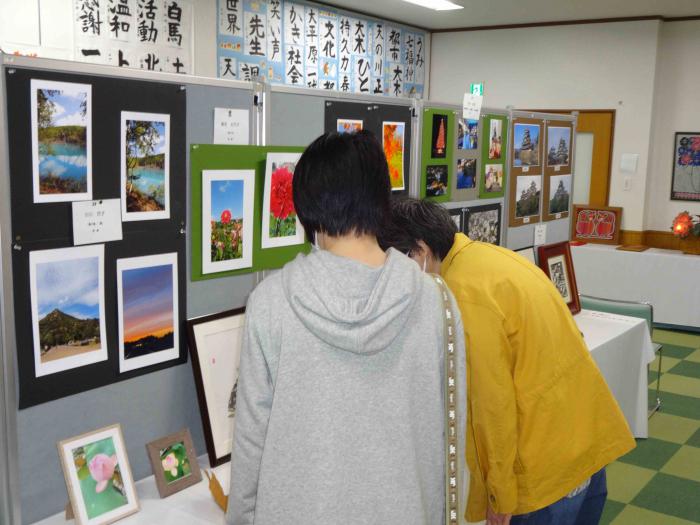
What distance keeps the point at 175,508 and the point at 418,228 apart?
83 cm

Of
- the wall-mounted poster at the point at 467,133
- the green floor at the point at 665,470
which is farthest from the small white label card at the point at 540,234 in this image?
the green floor at the point at 665,470

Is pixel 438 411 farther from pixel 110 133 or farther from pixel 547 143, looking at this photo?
pixel 547 143

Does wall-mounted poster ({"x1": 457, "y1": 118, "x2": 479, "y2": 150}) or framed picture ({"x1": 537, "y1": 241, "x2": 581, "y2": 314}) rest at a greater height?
wall-mounted poster ({"x1": 457, "y1": 118, "x2": 479, "y2": 150})

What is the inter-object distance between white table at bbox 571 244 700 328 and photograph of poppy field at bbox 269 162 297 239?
4762 millimetres

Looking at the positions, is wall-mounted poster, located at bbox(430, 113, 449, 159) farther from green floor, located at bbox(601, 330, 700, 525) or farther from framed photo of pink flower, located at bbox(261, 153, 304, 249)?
green floor, located at bbox(601, 330, 700, 525)

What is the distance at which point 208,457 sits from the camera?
1.73 m

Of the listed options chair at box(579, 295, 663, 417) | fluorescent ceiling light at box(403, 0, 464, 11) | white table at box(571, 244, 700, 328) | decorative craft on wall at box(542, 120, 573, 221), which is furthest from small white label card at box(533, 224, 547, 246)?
fluorescent ceiling light at box(403, 0, 464, 11)

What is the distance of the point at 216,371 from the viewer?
171 centimetres

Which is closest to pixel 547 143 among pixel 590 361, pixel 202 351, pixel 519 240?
pixel 519 240

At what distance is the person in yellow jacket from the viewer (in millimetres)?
1515

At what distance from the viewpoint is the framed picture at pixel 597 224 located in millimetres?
6879

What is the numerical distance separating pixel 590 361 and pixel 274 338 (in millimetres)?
879

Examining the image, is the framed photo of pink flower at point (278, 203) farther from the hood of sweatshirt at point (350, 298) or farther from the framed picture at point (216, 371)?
the hood of sweatshirt at point (350, 298)

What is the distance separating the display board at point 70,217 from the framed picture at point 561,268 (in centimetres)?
209
